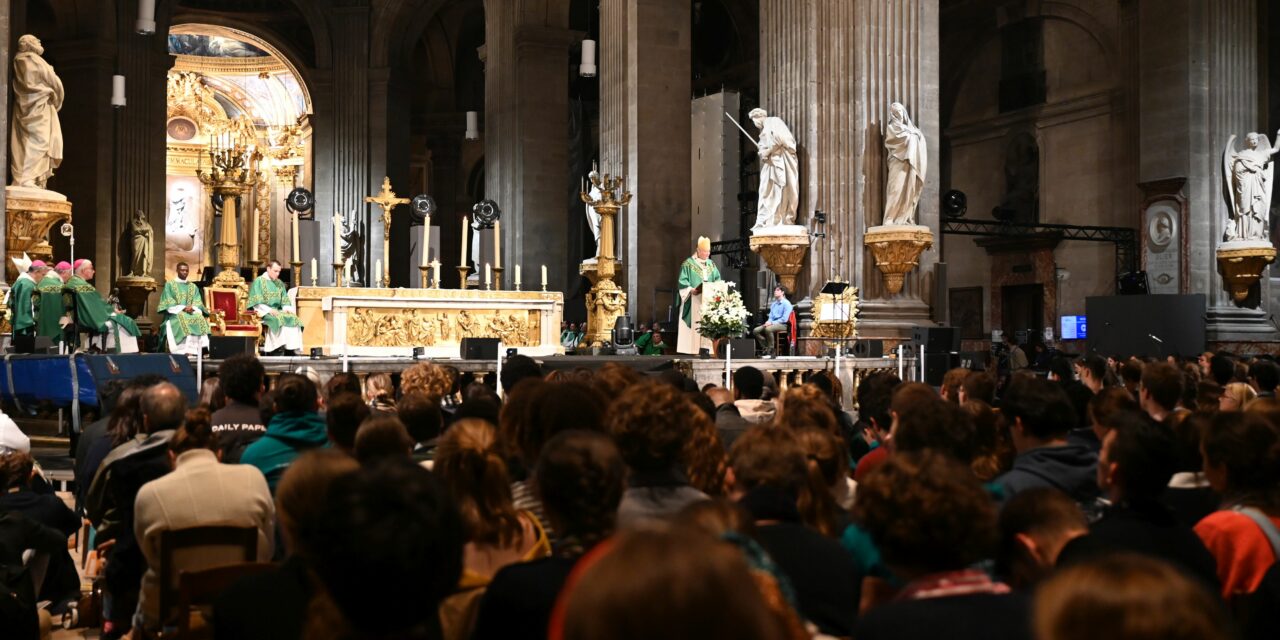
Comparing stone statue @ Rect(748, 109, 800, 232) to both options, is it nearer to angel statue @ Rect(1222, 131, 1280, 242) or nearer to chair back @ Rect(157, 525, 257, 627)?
angel statue @ Rect(1222, 131, 1280, 242)

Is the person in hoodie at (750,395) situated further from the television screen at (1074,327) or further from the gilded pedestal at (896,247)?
the television screen at (1074,327)

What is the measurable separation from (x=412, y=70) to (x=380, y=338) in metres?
23.1

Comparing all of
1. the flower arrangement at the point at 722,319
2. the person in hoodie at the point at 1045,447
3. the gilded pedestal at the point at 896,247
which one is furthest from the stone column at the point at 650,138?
the person in hoodie at the point at 1045,447

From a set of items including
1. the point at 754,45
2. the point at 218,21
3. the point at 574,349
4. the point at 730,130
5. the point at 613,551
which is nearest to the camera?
the point at 613,551

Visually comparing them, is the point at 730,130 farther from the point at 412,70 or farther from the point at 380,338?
the point at 412,70

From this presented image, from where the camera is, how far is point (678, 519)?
83.7 inches

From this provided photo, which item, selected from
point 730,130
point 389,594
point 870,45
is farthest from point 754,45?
point 389,594

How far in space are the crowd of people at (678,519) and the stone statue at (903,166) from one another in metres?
10.9

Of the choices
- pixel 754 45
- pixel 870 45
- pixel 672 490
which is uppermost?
pixel 754 45

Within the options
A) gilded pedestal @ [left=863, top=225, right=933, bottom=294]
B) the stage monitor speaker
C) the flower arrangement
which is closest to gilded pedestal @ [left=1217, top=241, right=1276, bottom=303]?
gilded pedestal @ [left=863, top=225, right=933, bottom=294]

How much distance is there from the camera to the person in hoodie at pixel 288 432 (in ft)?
16.5

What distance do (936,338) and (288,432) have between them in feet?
37.1

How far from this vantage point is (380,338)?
53.9ft

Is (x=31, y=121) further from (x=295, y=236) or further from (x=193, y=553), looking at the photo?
(x=193, y=553)
